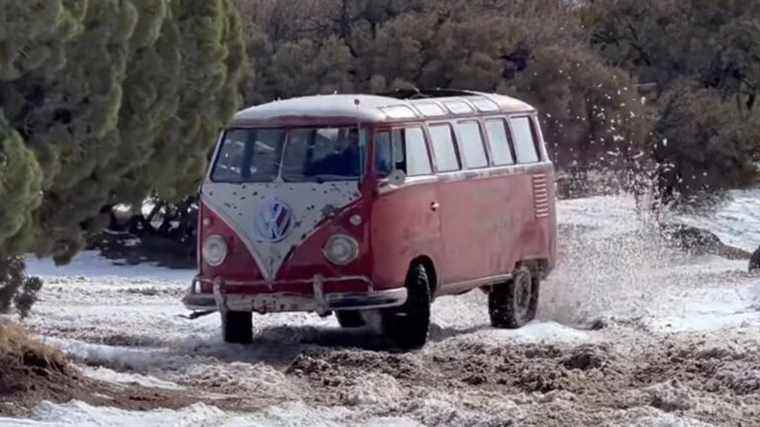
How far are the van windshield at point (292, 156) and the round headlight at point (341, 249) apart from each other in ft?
1.79

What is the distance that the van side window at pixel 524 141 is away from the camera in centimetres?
1767

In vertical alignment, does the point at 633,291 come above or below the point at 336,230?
below

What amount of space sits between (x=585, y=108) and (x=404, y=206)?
18.2m

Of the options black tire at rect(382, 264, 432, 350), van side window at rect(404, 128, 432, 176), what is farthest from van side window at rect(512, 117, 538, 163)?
black tire at rect(382, 264, 432, 350)

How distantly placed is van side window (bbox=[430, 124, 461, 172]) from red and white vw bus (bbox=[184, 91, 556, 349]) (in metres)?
0.02

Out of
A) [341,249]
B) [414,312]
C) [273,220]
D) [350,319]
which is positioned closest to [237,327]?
[273,220]

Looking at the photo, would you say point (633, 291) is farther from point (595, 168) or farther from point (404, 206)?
point (595, 168)

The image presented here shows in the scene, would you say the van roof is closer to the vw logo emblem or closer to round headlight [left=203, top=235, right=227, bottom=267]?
the vw logo emblem

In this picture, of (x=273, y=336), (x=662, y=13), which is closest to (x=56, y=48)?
(x=273, y=336)

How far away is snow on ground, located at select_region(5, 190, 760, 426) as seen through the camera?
11.6 metres

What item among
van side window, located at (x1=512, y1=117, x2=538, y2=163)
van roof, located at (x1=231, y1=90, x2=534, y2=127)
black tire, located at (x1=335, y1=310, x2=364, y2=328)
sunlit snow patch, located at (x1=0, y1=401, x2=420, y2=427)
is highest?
van roof, located at (x1=231, y1=90, x2=534, y2=127)

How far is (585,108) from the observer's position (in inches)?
1300

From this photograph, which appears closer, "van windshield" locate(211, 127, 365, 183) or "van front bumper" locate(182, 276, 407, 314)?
"van front bumper" locate(182, 276, 407, 314)

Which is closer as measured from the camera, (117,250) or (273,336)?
(273,336)
